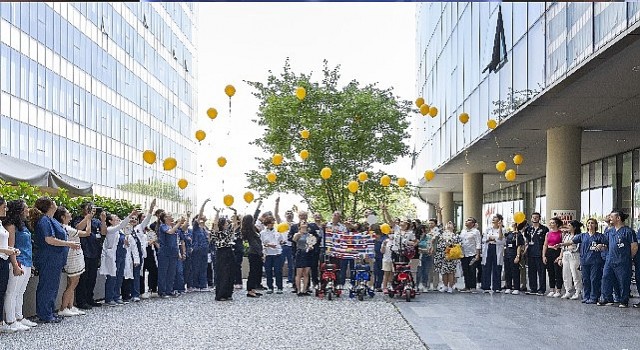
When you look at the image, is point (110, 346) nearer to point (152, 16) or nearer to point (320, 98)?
point (320, 98)

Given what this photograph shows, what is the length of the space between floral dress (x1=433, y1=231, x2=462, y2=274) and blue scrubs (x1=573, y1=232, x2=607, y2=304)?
3857mm

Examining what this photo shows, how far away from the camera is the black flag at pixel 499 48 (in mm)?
25750

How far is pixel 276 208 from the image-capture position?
23.3m

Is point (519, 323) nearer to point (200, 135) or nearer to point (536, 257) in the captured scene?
point (536, 257)

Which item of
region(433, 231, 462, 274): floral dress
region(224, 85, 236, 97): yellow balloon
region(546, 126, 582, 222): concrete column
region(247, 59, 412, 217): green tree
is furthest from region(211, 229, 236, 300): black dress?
region(247, 59, 412, 217): green tree

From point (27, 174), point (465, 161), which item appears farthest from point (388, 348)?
point (465, 161)

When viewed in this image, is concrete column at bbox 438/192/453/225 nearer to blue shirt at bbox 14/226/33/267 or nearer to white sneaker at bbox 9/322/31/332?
blue shirt at bbox 14/226/33/267

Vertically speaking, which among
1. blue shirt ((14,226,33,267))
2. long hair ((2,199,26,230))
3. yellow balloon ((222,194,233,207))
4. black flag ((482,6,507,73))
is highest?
black flag ((482,6,507,73))

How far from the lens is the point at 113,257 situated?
17.7 meters

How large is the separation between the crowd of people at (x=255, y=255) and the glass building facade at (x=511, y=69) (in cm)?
338

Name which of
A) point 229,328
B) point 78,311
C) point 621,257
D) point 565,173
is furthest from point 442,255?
point 229,328

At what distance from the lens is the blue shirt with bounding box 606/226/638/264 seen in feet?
59.5

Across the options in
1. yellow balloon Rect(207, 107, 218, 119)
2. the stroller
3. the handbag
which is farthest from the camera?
the handbag

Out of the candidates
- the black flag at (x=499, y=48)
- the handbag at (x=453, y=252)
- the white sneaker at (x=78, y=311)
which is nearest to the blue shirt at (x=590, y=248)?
the handbag at (x=453, y=252)
